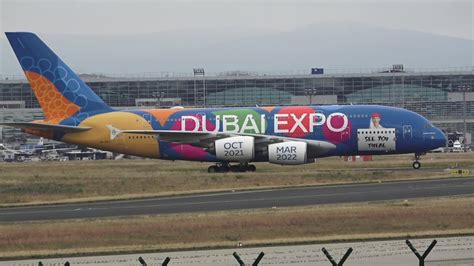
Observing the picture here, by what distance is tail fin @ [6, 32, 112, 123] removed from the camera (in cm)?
5978

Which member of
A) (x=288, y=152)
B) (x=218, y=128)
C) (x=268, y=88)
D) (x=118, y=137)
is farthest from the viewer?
(x=268, y=88)

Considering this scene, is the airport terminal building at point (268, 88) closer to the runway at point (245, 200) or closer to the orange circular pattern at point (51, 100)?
the orange circular pattern at point (51, 100)

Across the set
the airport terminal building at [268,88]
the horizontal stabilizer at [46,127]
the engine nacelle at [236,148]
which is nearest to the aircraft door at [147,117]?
the horizontal stabilizer at [46,127]

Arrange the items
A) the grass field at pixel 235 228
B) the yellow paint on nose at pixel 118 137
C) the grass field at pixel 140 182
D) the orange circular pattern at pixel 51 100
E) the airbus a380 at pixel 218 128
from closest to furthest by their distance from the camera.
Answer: the grass field at pixel 235 228 < the grass field at pixel 140 182 < the airbus a380 at pixel 218 128 < the yellow paint on nose at pixel 118 137 < the orange circular pattern at pixel 51 100

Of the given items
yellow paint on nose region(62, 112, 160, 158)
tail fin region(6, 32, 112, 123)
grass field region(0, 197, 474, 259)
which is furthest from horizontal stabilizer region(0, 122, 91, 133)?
grass field region(0, 197, 474, 259)

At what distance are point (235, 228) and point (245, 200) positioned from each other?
974cm

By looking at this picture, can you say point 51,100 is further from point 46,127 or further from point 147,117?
point 147,117

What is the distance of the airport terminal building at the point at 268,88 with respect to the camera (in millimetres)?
165500

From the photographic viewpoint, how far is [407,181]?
47.2 meters

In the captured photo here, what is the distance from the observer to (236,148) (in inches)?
2206

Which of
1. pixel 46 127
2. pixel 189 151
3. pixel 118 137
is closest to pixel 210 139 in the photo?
pixel 189 151

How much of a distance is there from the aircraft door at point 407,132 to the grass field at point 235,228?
75.1ft

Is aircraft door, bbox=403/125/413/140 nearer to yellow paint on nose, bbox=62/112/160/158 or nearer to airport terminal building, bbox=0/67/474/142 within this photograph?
yellow paint on nose, bbox=62/112/160/158

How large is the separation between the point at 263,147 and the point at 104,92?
113944 mm
